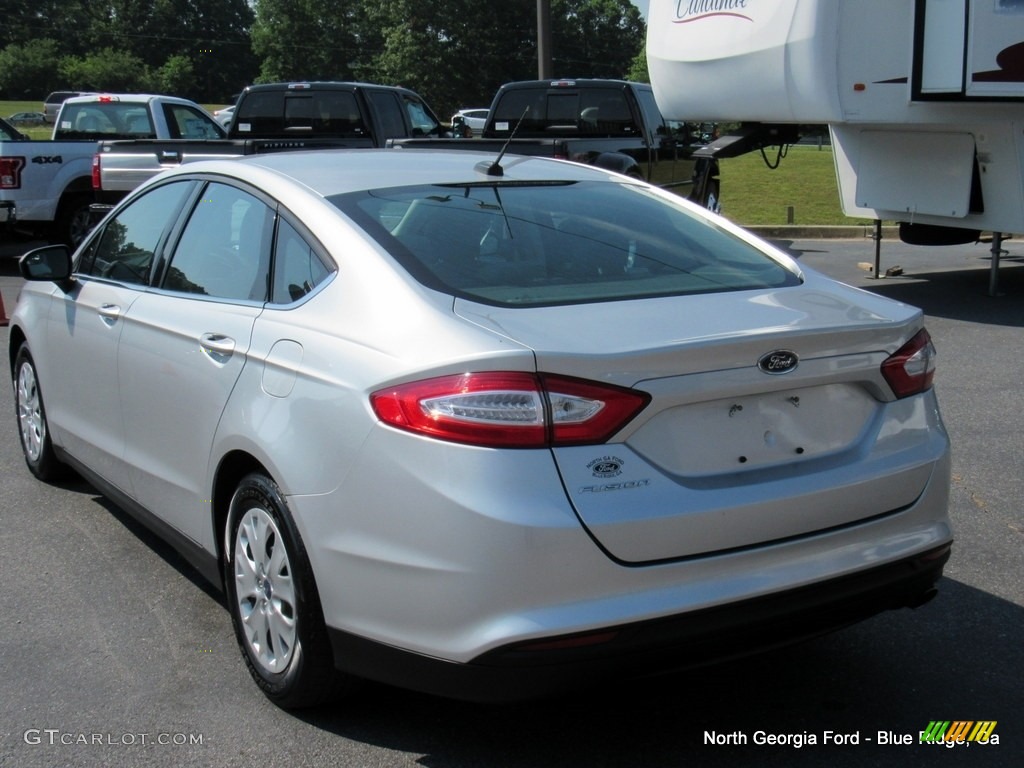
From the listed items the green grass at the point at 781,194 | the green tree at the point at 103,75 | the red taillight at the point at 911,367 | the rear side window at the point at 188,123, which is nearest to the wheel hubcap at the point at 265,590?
the red taillight at the point at 911,367

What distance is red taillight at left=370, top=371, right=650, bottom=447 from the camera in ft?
9.45

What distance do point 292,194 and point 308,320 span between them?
1.93 feet

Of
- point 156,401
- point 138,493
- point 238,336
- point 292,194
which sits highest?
point 292,194

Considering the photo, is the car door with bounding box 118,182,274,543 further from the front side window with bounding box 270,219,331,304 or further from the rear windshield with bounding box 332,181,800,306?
the rear windshield with bounding box 332,181,800,306

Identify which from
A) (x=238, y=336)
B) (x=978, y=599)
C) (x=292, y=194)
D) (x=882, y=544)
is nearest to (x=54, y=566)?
(x=238, y=336)

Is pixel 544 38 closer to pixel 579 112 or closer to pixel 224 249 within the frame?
pixel 579 112

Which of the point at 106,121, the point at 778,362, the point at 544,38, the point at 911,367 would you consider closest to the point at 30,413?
the point at 778,362

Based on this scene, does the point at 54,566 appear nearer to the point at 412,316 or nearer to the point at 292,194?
Result: the point at 292,194

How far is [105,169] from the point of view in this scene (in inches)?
487

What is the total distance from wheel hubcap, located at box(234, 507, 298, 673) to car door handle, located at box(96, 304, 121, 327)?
1.41 meters

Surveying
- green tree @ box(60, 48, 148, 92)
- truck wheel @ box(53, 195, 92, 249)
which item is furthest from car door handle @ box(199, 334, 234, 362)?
green tree @ box(60, 48, 148, 92)

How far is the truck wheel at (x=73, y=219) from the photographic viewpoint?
1504 cm

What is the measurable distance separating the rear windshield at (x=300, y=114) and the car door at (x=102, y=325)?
9.29m

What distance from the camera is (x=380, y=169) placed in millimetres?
4203
